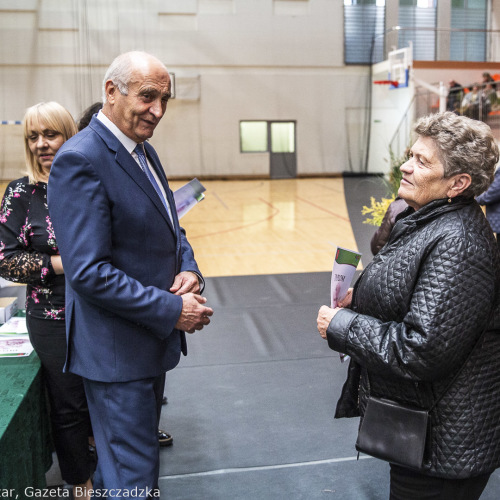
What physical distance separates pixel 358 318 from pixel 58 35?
13511 millimetres

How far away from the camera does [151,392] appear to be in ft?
5.51

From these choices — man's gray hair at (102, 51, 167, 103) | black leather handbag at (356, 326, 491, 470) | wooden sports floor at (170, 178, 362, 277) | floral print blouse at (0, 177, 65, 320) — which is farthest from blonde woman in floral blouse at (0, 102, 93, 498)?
wooden sports floor at (170, 178, 362, 277)

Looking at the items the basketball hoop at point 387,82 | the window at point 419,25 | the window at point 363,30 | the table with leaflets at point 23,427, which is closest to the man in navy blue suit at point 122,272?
the table with leaflets at point 23,427

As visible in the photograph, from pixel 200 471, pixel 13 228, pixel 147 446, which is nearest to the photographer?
pixel 147 446

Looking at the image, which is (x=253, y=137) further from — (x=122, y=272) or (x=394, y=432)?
(x=394, y=432)

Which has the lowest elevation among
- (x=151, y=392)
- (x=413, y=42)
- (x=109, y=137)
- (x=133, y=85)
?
(x=151, y=392)

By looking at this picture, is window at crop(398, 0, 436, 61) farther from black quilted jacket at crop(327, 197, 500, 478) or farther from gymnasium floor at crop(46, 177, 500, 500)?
black quilted jacket at crop(327, 197, 500, 478)

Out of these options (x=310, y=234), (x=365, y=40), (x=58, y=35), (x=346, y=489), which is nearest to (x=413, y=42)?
(x=365, y=40)

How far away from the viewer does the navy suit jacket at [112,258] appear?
1.47 metres

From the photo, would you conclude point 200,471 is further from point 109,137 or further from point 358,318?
point 109,137

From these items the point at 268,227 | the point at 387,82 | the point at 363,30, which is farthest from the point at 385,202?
the point at 363,30

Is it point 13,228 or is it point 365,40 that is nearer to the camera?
point 13,228

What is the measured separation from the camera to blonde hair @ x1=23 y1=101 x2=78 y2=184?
205cm

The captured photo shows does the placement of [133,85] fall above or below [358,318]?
above
